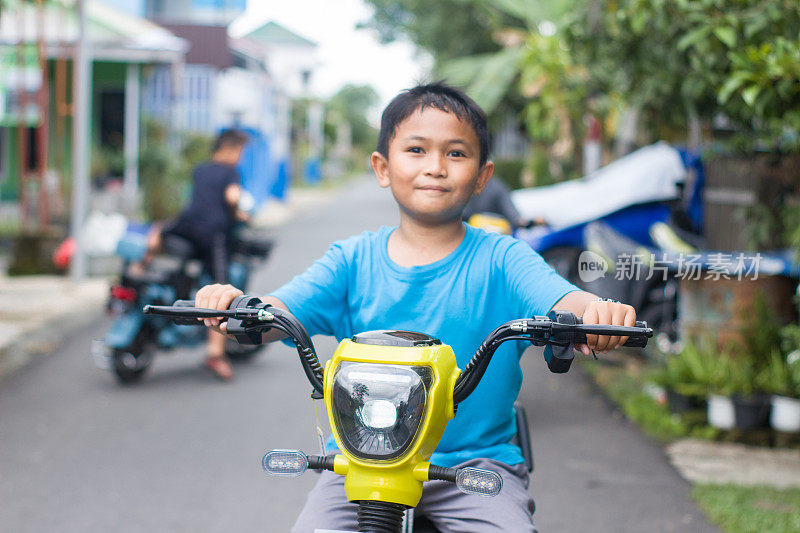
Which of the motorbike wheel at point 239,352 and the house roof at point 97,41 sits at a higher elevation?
the house roof at point 97,41

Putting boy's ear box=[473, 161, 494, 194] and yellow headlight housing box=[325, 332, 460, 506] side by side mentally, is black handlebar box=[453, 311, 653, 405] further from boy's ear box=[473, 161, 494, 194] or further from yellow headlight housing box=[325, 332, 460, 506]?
boy's ear box=[473, 161, 494, 194]

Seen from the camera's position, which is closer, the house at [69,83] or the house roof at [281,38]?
the house at [69,83]

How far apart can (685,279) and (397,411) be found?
16.4ft

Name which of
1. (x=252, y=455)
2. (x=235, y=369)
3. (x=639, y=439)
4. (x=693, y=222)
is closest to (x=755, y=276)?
(x=639, y=439)

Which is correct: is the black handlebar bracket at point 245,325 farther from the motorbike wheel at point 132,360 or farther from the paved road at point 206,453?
the motorbike wheel at point 132,360

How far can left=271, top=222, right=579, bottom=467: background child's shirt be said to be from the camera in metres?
2.46

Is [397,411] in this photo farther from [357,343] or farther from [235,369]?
[235,369]

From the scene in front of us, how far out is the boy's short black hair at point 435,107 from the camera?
2.42m

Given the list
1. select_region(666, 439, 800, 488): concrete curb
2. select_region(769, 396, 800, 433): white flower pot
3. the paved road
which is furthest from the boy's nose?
select_region(769, 396, 800, 433): white flower pot

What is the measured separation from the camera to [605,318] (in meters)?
2.09

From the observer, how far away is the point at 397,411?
76.0 inches

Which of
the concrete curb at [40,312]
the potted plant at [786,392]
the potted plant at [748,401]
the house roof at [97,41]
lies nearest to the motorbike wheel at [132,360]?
the concrete curb at [40,312]

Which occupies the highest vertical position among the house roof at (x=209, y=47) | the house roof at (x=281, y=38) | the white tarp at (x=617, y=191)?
the house roof at (x=281, y=38)

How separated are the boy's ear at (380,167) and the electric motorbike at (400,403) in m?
0.64
